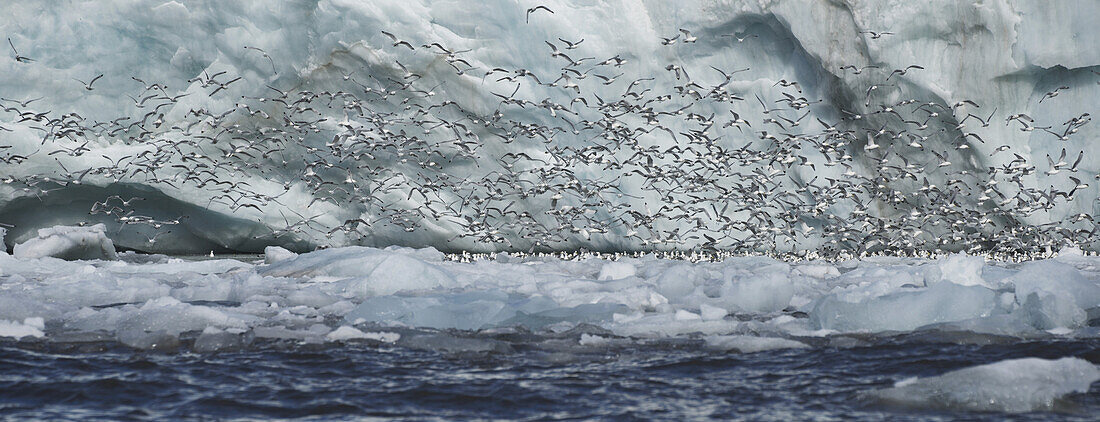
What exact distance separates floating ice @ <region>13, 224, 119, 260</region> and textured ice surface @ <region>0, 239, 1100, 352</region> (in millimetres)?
8588

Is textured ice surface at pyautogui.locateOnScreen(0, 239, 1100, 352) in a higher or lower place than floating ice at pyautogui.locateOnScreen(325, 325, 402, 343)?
higher

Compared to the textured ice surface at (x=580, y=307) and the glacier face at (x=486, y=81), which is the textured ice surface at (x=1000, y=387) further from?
the glacier face at (x=486, y=81)

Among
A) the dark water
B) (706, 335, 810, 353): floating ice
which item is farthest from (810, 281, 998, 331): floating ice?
(706, 335, 810, 353): floating ice

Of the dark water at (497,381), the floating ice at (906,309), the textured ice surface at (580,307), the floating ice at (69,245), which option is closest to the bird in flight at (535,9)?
the textured ice surface at (580,307)

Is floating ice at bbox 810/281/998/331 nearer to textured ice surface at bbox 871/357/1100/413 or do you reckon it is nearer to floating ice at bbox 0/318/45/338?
textured ice surface at bbox 871/357/1100/413

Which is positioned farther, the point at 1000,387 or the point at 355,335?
the point at 355,335

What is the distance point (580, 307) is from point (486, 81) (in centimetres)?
1402

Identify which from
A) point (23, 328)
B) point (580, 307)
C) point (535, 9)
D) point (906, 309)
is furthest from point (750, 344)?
point (535, 9)

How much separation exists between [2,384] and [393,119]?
1694cm

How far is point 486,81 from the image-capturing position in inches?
849

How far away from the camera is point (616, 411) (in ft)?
16.5

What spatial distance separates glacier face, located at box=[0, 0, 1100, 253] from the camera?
19562mm

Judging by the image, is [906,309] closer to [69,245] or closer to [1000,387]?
[1000,387]

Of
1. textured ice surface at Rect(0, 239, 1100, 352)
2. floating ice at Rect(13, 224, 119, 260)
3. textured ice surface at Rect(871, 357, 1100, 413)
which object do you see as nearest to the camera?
textured ice surface at Rect(871, 357, 1100, 413)
